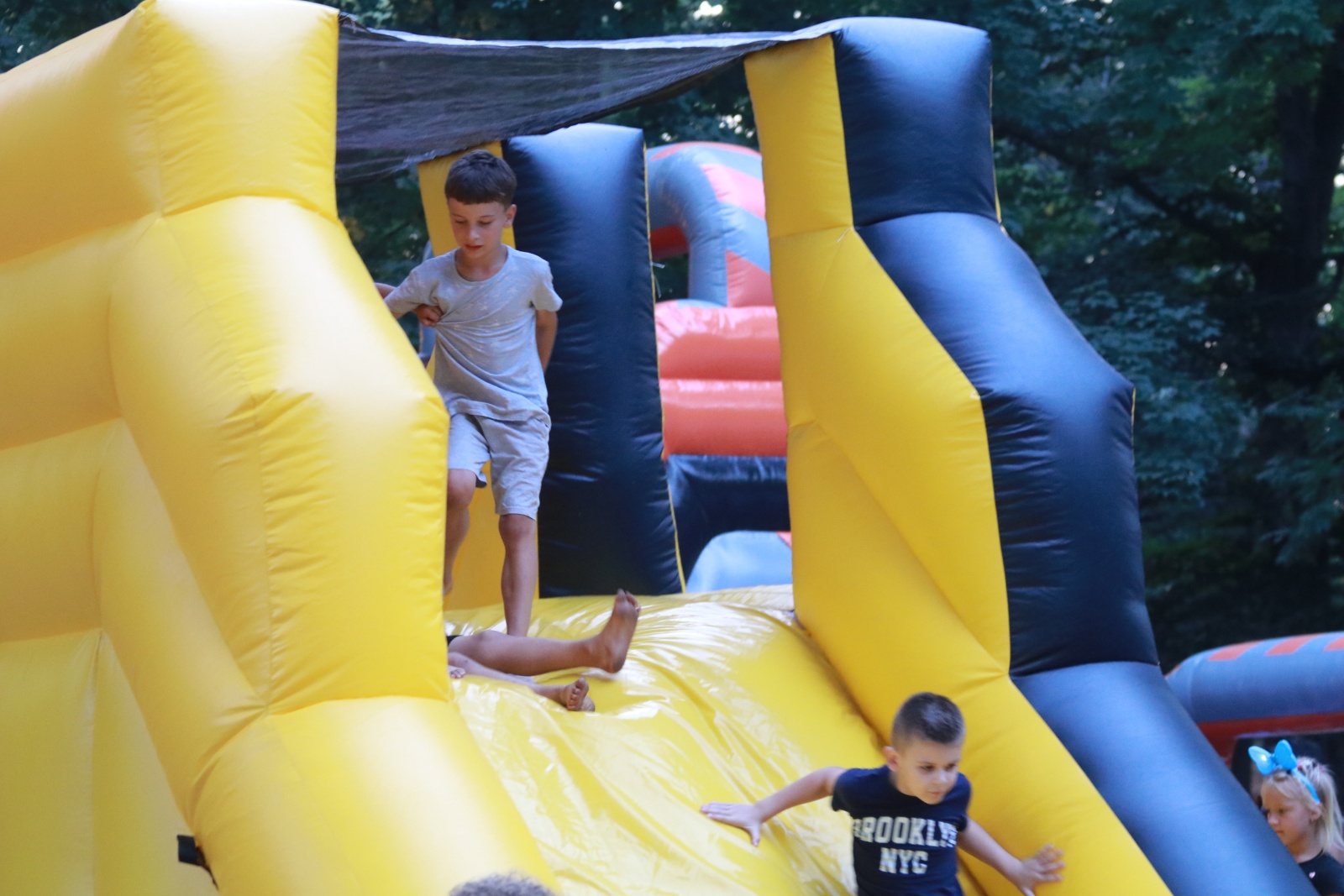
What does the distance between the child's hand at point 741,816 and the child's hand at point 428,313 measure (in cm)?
145

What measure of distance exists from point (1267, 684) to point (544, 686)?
145 inches

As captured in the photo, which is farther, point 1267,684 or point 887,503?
point 1267,684

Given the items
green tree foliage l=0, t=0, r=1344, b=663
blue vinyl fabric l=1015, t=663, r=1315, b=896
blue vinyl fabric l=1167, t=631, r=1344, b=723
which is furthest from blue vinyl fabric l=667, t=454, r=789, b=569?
green tree foliage l=0, t=0, r=1344, b=663

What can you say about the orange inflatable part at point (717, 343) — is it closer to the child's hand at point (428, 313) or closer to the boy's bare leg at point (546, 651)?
the child's hand at point (428, 313)

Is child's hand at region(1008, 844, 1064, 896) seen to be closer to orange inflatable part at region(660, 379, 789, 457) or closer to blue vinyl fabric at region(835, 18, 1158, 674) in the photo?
blue vinyl fabric at region(835, 18, 1158, 674)

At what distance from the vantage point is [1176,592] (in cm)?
1100

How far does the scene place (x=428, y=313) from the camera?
144 inches

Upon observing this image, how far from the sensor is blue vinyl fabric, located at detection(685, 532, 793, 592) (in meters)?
6.00

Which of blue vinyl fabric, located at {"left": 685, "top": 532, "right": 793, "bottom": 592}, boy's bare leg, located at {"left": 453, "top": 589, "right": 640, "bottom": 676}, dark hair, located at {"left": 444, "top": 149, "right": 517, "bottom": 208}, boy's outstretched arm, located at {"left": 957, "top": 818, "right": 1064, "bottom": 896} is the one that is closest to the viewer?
boy's outstretched arm, located at {"left": 957, "top": 818, "right": 1064, "bottom": 896}

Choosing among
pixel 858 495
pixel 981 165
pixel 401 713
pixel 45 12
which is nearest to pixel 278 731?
pixel 401 713


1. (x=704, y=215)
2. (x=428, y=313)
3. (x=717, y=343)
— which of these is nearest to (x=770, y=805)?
(x=428, y=313)

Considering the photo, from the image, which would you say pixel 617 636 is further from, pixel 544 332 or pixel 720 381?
pixel 720 381

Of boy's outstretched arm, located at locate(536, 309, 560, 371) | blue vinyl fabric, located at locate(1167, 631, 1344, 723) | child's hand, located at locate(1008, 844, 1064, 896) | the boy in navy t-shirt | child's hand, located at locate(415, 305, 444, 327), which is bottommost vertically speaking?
blue vinyl fabric, located at locate(1167, 631, 1344, 723)

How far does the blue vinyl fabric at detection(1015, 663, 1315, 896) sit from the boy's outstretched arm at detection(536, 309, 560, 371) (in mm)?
1503
